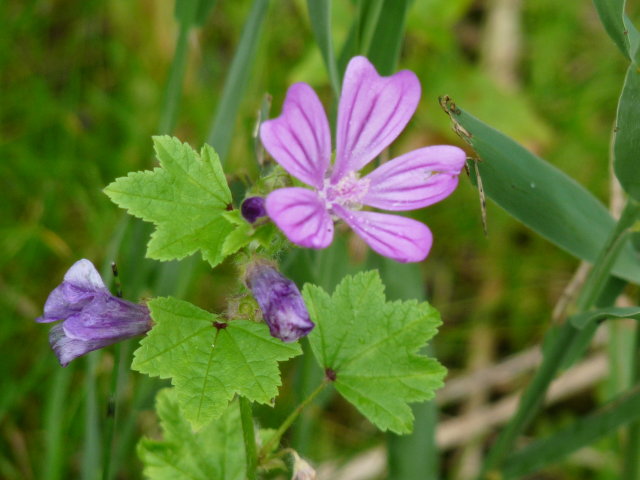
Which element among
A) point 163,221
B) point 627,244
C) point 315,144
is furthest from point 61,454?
point 627,244

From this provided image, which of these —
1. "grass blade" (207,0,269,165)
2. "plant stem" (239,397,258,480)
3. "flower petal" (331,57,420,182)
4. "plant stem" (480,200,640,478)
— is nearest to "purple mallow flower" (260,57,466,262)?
"flower petal" (331,57,420,182)

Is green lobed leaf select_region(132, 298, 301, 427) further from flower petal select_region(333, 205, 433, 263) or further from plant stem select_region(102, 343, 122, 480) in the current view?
plant stem select_region(102, 343, 122, 480)

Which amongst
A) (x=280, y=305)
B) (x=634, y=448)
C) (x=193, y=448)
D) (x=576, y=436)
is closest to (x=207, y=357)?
(x=280, y=305)

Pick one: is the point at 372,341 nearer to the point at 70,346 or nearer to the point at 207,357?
the point at 207,357

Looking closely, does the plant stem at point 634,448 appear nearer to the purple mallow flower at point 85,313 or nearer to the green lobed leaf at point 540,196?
the green lobed leaf at point 540,196

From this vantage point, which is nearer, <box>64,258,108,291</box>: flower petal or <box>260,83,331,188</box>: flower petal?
<box>260,83,331,188</box>: flower petal

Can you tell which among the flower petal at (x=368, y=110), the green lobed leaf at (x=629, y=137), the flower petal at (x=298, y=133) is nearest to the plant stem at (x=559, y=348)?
the green lobed leaf at (x=629, y=137)

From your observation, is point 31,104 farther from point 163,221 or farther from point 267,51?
point 163,221
